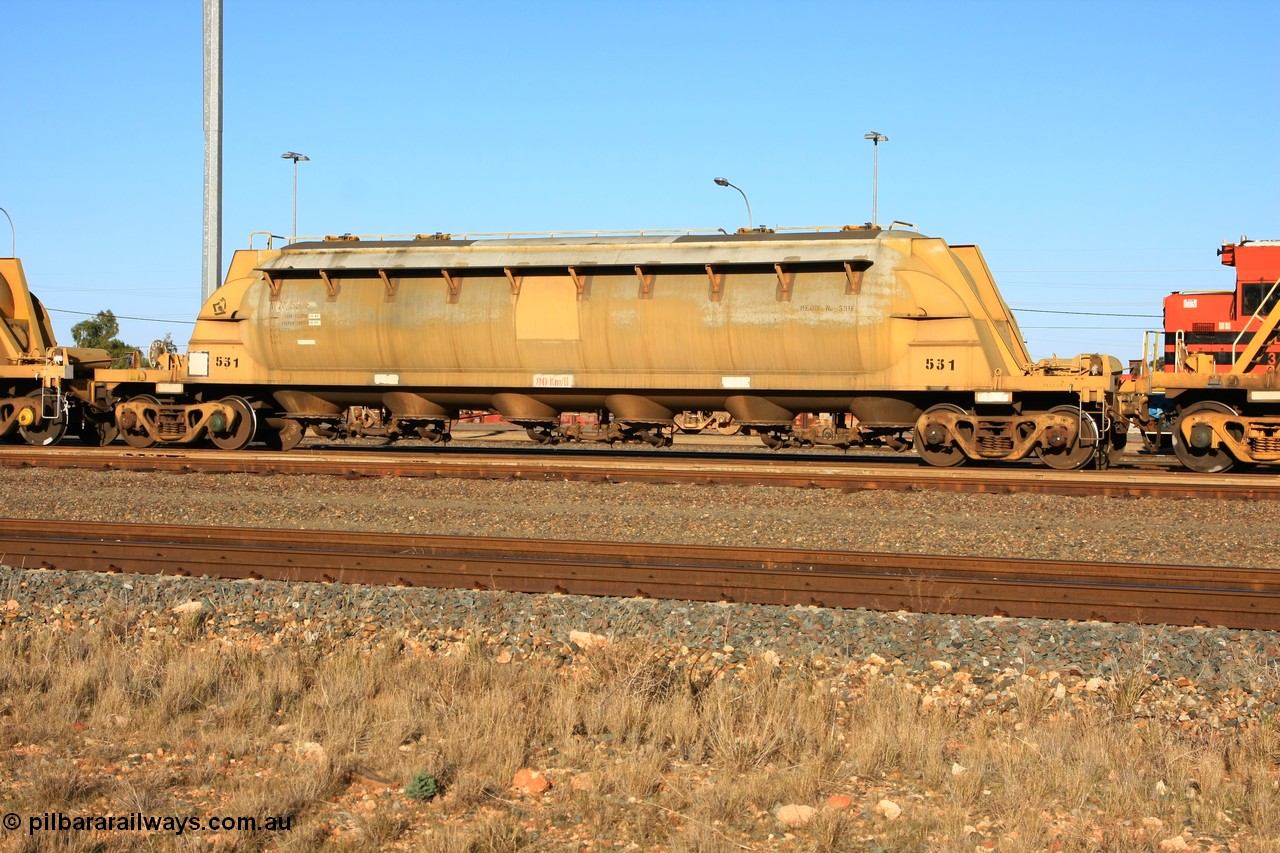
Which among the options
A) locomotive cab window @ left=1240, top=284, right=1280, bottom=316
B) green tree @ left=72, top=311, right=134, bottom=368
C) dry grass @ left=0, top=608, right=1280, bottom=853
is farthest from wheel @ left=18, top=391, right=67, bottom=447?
green tree @ left=72, top=311, right=134, bottom=368

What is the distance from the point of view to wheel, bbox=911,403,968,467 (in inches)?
652

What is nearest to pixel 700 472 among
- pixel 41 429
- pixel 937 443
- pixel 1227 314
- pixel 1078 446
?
pixel 937 443

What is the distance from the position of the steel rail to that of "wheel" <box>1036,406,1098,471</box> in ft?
1.61

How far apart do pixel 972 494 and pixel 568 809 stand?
9743 mm

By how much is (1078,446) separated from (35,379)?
18116mm

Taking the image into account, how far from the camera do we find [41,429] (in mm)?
20578

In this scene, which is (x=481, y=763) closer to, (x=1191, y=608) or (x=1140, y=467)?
(x=1191, y=608)

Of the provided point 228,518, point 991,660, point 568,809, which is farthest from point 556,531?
point 568,809

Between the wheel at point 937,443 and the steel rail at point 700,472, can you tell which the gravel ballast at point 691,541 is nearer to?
the steel rail at point 700,472

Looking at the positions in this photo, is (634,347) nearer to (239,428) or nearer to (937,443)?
(937,443)

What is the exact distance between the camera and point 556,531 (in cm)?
1105

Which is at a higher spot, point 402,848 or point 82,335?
point 82,335

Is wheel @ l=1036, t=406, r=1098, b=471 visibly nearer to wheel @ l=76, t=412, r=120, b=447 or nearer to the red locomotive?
the red locomotive

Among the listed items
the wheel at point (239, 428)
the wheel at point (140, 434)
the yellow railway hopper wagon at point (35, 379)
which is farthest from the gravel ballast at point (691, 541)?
the yellow railway hopper wagon at point (35, 379)
